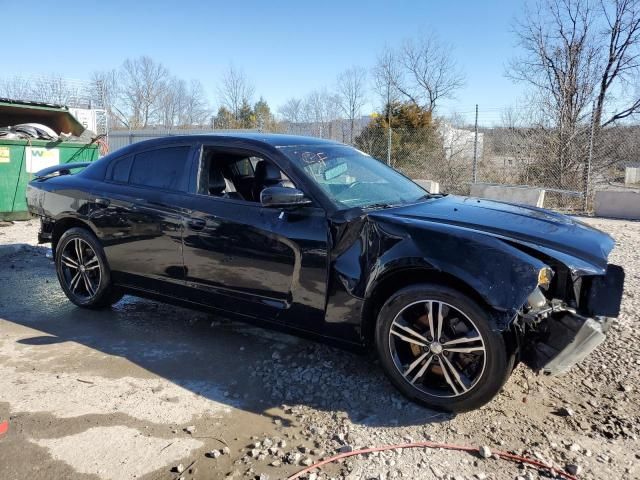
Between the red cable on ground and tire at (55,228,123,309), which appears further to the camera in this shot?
tire at (55,228,123,309)

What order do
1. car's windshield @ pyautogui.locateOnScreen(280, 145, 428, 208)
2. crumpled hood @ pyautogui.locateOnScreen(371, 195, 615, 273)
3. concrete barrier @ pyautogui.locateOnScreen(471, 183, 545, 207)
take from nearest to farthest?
1. crumpled hood @ pyautogui.locateOnScreen(371, 195, 615, 273)
2. car's windshield @ pyautogui.locateOnScreen(280, 145, 428, 208)
3. concrete barrier @ pyautogui.locateOnScreen(471, 183, 545, 207)

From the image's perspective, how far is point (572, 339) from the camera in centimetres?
271

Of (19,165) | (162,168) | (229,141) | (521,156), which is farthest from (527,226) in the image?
(521,156)

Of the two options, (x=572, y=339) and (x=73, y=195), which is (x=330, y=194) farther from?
(x=73, y=195)

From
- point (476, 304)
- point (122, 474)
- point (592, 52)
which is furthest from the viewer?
point (592, 52)

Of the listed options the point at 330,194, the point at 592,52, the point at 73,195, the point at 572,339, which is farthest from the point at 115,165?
the point at 592,52

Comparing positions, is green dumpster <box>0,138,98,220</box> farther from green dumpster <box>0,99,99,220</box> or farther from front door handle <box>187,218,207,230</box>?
front door handle <box>187,218,207,230</box>

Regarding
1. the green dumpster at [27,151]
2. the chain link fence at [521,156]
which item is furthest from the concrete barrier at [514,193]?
the green dumpster at [27,151]

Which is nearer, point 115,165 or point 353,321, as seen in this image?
point 353,321

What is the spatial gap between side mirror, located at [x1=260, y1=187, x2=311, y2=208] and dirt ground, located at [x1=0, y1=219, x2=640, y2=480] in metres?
1.18

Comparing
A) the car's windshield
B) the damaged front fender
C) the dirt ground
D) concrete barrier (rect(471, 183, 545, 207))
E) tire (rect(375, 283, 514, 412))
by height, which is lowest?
the dirt ground

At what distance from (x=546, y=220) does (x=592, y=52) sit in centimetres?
1623

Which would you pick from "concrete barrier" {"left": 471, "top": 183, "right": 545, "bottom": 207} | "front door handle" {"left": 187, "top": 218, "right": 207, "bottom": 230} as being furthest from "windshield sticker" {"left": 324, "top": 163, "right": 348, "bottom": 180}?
"concrete barrier" {"left": 471, "top": 183, "right": 545, "bottom": 207}

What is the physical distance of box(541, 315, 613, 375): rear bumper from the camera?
8.86 feet
